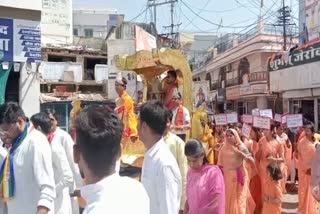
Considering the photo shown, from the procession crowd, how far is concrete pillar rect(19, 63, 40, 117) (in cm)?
426

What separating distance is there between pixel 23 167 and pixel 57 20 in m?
38.6

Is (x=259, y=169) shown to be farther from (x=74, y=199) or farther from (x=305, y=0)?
(x=305, y=0)

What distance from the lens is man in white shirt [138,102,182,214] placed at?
3256mm

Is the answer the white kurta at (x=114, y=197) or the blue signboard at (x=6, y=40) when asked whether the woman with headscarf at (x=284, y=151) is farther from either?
the white kurta at (x=114, y=197)

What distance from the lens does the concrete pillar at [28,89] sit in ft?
38.0

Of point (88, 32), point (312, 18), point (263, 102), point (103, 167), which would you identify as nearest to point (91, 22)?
point (88, 32)

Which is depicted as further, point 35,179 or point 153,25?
point 153,25

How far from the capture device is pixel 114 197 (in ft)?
5.75

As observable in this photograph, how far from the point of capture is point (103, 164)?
183 cm

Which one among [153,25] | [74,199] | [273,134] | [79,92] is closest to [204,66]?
[153,25]

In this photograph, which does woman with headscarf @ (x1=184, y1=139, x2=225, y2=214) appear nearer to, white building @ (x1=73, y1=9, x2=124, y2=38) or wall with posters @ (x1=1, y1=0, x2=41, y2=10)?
wall with posters @ (x1=1, y1=0, x2=41, y2=10)

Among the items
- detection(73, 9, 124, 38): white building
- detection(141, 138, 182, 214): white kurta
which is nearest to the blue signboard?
detection(141, 138, 182, 214): white kurta

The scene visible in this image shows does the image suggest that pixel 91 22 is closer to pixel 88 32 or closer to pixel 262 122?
pixel 88 32

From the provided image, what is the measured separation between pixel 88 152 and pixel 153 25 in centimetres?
3136
